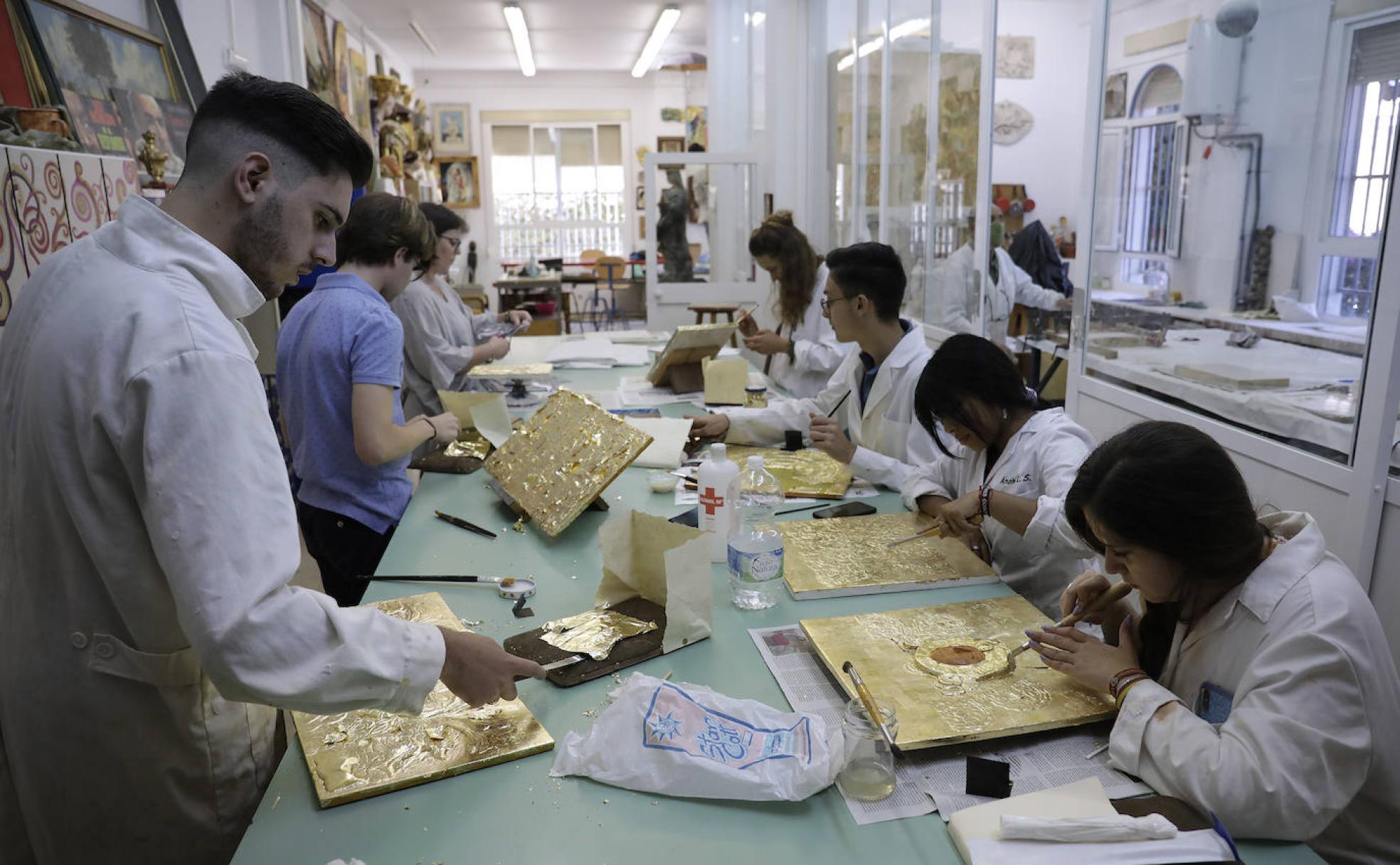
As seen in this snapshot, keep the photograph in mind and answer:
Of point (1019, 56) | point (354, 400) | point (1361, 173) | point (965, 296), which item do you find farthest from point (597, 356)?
point (1019, 56)

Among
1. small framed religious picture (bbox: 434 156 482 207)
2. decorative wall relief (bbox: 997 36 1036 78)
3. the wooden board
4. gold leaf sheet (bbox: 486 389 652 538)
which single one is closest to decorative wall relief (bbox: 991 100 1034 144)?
decorative wall relief (bbox: 997 36 1036 78)

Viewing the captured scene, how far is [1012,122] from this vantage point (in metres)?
8.54

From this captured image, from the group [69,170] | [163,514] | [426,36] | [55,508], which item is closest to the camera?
[163,514]

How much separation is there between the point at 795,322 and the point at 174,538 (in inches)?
146

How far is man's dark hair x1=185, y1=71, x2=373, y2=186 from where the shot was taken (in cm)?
114

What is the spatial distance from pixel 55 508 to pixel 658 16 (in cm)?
884

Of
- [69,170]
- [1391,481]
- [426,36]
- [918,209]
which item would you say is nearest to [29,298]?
[69,170]

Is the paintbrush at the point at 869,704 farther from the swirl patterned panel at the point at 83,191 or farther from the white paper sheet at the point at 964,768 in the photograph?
the swirl patterned panel at the point at 83,191

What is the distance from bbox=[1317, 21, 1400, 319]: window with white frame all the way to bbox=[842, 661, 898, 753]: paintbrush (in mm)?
1536

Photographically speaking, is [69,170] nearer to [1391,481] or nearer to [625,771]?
[625,771]

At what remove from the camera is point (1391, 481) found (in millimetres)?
1888

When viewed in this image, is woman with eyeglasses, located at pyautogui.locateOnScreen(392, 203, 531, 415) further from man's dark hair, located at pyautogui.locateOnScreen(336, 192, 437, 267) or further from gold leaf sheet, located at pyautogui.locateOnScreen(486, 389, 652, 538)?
gold leaf sheet, located at pyautogui.locateOnScreen(486, 389, 652, 538)

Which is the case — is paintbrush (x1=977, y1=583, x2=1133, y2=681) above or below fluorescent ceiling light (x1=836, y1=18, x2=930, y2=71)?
below

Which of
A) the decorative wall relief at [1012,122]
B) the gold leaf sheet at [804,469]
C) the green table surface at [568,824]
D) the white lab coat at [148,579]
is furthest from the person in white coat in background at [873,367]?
the decorative wall relief at [1012,122]
